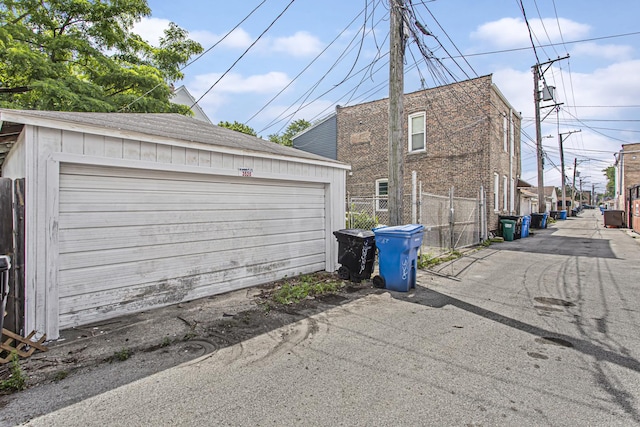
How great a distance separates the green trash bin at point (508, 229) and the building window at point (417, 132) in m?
5.13

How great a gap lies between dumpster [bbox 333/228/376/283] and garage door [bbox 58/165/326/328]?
3.01 feet

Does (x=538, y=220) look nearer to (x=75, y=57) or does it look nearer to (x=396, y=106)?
(x=396, y=106)

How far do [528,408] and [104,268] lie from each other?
4.91 meters

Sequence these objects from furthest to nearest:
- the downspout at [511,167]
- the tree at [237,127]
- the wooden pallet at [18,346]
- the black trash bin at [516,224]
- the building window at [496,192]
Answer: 1. the tree at [237,127]
2. the downspout at [511,167]
3. the building window at [496,192]
4. the black trash bin at [516,224]
5. the wooden pallet at [18,346]

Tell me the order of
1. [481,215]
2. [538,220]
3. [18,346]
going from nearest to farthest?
[18,346] < [481,215] < [538,220]

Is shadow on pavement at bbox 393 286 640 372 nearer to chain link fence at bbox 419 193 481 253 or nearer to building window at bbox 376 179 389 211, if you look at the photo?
chain link fence at bbox 419 193 481 253

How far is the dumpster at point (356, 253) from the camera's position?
658cm

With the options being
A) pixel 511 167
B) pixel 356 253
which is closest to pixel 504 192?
pixel 511 167

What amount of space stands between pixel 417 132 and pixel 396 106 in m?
10.1

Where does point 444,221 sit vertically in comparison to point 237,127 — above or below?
below

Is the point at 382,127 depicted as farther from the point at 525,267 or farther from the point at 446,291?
the point at 446,291

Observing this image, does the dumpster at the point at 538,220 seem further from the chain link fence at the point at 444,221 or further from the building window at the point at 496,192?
the chain link fence at the point at 444,221

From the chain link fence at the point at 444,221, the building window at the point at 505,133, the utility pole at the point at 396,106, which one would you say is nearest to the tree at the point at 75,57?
the utility pole at the point at 396,106

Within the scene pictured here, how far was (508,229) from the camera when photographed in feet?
49.0
